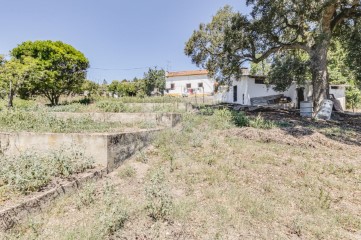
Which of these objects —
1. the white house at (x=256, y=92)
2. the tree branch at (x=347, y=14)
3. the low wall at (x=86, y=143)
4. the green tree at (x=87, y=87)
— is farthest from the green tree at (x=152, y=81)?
the low wall at (x=86, y=143)

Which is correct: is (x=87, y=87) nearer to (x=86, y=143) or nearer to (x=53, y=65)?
(x=53, y=65)

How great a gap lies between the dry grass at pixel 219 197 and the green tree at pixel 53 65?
40.1 ft

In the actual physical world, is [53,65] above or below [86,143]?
above

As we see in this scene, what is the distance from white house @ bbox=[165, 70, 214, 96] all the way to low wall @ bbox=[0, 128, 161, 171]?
106 feet

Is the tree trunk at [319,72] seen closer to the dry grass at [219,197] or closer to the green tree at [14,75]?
the dry grass at [219,197]

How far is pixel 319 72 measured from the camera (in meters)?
13.1

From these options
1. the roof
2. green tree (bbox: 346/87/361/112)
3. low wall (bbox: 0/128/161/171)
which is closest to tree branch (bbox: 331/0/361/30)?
low wall (bbox: 0/128/161/171)

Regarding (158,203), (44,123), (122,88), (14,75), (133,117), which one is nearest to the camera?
(158,203)

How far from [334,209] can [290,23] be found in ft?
40.6

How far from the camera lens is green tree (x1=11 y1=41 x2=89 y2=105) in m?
15.8

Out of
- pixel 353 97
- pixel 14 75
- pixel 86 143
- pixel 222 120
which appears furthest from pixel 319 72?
pixel 353 97

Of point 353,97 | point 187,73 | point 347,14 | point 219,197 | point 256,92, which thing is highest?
point 187,73

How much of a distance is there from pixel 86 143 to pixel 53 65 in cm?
1389

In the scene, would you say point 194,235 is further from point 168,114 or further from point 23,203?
point 168,114
